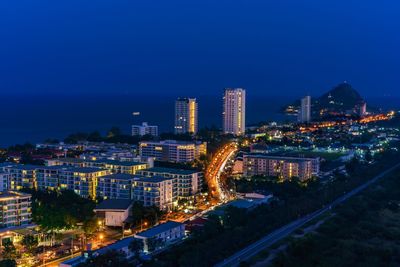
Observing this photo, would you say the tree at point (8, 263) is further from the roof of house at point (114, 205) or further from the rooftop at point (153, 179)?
the rooftop at point (153, 179)

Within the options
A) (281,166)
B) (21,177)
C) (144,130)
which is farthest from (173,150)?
(144,130)

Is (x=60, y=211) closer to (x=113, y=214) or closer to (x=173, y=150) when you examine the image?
(x=113, y=214)

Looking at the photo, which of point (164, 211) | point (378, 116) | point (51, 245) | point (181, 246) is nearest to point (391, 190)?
point (164, 211)

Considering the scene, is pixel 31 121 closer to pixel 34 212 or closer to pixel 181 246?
pixel 34 212

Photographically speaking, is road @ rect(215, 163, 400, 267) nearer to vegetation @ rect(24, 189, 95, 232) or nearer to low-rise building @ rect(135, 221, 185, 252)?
low-rise building @ rect(135, 221, 185, 252)

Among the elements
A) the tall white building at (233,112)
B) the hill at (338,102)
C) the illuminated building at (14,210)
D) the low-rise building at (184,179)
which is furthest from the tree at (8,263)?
the hill at (338,102)

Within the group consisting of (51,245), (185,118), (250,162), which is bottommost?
(51,245)
